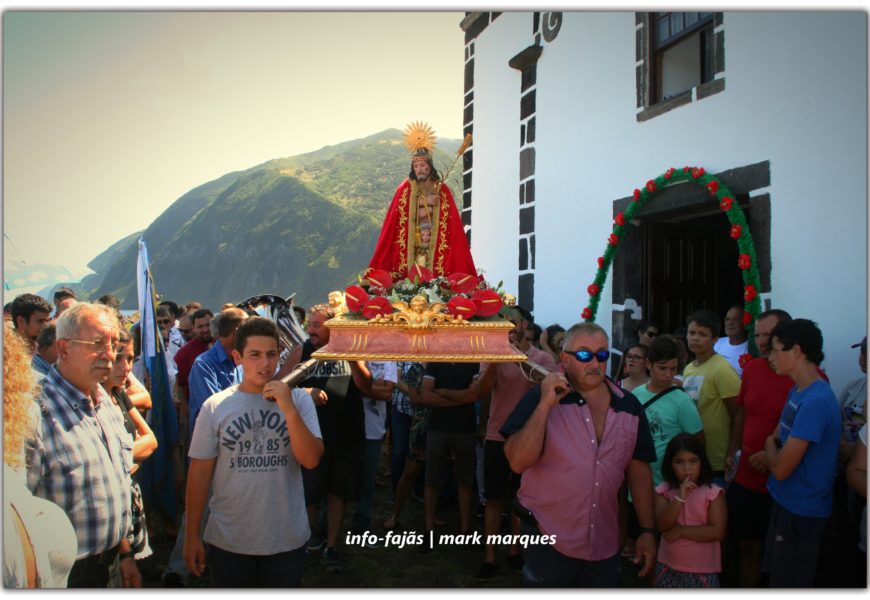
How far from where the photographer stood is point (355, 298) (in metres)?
3.44

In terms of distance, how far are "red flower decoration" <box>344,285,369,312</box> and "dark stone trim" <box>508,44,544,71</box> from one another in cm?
525

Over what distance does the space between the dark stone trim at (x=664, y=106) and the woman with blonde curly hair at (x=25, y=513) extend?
5.59 metres

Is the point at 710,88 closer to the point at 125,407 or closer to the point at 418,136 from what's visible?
the point at 418,136

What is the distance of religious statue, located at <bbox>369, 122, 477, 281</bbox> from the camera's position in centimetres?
517

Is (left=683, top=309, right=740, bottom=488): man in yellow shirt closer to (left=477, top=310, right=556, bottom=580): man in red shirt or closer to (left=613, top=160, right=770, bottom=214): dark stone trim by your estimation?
(left=477, top=310, right=556, bottom=580): man in red shirt

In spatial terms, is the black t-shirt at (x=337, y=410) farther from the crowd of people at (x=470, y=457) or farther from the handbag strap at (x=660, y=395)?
the handbag strap at (x=660, y=395)

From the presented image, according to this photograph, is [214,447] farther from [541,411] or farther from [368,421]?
[368,421]

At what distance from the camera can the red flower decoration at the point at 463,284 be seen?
3672mm

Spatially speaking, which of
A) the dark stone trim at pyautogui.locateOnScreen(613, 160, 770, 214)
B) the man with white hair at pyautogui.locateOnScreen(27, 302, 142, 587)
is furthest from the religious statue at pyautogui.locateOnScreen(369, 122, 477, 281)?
the man with white hair at pyautogui.locateOnScreen(27, 302, 142, 587)

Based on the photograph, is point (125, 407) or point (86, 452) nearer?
point (86, 452)

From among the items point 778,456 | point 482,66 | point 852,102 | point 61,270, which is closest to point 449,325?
point 778,456

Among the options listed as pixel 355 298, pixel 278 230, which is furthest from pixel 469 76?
pixel 278 230

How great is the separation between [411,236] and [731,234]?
267cm

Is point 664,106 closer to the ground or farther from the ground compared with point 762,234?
farther from the ground
